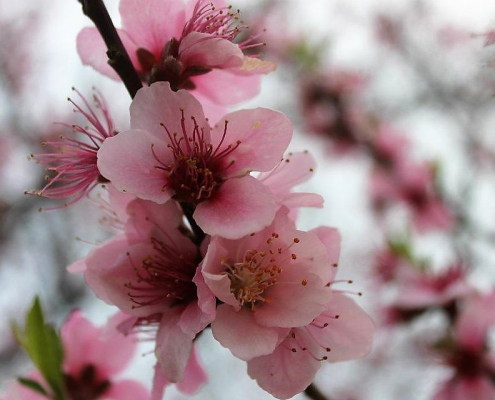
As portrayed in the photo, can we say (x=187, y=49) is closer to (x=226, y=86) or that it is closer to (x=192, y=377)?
(x=226, y=86)

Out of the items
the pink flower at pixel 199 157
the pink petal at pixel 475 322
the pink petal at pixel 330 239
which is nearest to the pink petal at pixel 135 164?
the pink flower at pixel 199 157

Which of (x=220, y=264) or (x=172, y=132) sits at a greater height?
(x=172, y=132)

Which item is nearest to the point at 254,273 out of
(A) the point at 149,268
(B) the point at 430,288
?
(A) the point at 149,268

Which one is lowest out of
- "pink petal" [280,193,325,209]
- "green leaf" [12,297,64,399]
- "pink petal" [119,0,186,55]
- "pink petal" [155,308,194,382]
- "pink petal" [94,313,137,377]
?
"pink petal" [94,313,137,377]

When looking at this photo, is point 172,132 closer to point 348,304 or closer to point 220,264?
point 220,264

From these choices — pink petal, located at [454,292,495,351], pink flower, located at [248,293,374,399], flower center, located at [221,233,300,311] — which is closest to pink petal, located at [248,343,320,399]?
pink flower, located at [248,293,374,399]

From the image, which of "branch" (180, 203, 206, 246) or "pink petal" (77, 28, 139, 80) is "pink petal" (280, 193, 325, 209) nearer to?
"branch" (180, 203, 206, 246)

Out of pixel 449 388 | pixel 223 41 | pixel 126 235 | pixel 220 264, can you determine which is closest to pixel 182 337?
pixel 220 264
